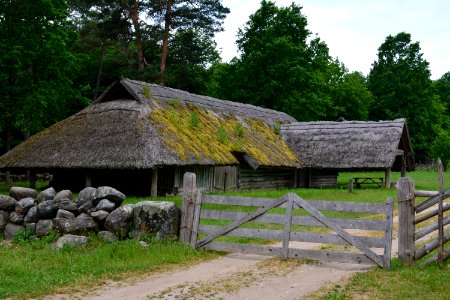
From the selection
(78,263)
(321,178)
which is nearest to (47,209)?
(78,263)

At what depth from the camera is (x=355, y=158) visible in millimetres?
29891

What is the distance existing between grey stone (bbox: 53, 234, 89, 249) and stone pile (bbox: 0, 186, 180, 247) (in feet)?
0.07

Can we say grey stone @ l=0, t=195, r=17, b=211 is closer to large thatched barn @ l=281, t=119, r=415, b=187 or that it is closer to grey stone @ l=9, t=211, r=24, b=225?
grey stone @ l=9, t=211, r=24, b=225

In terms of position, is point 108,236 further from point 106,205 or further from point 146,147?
point 146,147

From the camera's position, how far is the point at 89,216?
10.7 m

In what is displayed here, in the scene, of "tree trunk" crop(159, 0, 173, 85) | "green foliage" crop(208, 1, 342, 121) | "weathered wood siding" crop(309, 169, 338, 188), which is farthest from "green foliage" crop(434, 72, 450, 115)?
"tree trunk" crop(159, 0, 173, 85)

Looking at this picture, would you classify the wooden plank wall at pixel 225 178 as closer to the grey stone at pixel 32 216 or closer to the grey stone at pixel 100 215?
the grey stone at pixel 32 216

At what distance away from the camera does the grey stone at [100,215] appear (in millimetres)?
10484

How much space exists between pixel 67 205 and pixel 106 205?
3.14ft

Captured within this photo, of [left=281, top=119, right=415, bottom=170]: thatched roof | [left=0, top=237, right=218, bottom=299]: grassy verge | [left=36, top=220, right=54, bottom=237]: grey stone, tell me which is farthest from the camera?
[left=281, top=119, right=415, bottom=170]: thatched roof

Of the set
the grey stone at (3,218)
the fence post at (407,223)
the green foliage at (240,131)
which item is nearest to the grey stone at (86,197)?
the grey stone at (3,218)

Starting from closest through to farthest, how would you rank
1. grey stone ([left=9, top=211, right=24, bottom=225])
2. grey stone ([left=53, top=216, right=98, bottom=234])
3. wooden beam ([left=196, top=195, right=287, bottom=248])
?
wooden beam ([left=196, top=195, right=287, bottom=248])
grey stone ([left=53, top=216, right=98, bottom=234])
grey stone ([left=9, top=211, right=24, bottom=225])

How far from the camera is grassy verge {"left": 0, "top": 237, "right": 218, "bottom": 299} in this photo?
7.33m

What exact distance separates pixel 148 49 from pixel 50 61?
12606mm
